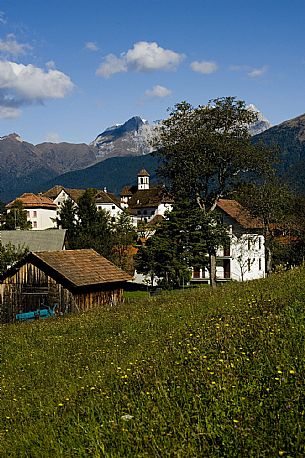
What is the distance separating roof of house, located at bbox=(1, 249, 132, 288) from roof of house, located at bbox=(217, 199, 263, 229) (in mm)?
23368

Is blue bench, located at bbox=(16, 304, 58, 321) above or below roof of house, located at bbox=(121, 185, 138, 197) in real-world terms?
below

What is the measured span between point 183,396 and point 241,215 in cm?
5086

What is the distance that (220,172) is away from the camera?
44.9 meters

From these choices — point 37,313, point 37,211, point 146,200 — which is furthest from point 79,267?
point 146,200

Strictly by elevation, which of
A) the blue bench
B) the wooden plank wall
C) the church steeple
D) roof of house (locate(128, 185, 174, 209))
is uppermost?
the church steeple

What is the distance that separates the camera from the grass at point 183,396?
554 centimetres

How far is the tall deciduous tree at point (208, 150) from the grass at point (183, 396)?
32490 millimetres

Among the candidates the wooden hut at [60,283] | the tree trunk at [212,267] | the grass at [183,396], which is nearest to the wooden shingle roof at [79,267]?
the wooden hut at [60,283]

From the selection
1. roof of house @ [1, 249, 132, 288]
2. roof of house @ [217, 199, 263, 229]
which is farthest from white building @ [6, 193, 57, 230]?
roof of house @ [1, 249, 132, 288]

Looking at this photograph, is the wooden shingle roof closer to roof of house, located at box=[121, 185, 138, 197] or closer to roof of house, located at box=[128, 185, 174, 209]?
roof of house, located at box=[128, 185, 174, 209]

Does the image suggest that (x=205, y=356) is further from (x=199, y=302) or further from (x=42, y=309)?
(x=42, y=309)

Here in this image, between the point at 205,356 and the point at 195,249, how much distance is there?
131 ft

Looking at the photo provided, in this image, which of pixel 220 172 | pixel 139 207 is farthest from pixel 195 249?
pixel 139 207

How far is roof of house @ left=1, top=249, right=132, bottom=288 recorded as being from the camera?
3089 cm
